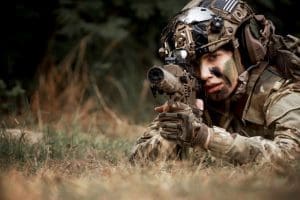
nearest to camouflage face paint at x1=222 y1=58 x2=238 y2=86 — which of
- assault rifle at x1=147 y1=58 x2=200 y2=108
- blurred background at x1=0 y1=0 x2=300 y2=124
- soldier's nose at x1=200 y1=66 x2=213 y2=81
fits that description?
soldier's nose at x1=200 y1=66 x2=213 y2=81

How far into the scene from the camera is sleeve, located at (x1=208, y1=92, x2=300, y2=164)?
445cm

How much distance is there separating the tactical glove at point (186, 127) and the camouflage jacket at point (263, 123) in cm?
7

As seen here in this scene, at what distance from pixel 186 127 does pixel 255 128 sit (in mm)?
758

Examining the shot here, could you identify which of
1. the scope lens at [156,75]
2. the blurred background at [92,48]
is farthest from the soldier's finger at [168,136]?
the blurred background at [92,48]

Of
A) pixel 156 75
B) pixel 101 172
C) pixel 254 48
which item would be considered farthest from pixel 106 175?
pixel 254 48

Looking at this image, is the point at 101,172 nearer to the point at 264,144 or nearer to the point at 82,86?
the point at 264,144

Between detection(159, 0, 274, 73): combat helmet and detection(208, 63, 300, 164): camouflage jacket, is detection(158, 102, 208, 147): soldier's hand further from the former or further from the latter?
detection(159, 0, 274, 73): combat helmet

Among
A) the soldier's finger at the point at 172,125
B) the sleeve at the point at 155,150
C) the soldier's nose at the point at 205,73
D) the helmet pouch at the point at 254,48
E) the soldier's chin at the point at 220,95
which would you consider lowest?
the sleeve at the point at 155,150

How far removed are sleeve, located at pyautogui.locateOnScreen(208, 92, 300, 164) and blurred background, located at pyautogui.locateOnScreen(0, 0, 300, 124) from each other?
378cm

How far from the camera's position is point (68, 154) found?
17.1ft

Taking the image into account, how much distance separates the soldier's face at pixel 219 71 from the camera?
4.88m

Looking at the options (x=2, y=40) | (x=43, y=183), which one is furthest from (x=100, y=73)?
(x=43, y=183)

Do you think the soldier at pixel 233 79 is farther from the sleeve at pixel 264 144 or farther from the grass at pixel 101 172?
the grass at pixel 101 172

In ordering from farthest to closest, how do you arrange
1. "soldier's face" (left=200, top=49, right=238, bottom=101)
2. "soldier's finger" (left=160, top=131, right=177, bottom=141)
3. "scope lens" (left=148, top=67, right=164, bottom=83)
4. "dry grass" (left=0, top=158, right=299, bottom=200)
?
"soldier's face" (left=200, top=49, right=238, bottom=101), "soldier's finger" (left=160, top=131, right=177, bottom=141), "scope lens" (left=148, top=67, right=164, bottom=83), "dry grass" (left=0, top=158, right=299, bottom=200)
